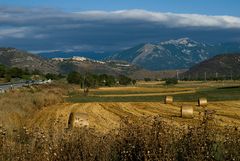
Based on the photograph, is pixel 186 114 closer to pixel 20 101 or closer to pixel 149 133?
pixel 20 101

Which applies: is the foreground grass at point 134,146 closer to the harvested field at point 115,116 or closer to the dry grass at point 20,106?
the harvested field at point 115,116

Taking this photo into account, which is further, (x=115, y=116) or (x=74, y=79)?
(x=74, y=79)

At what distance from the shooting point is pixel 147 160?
11.8m

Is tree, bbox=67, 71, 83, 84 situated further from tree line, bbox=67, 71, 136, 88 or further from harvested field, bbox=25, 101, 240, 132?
harvested field, bbox=25, 101, 240, 132

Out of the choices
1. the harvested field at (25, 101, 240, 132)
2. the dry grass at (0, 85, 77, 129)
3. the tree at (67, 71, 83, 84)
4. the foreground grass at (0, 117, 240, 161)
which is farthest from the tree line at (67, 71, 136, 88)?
the foreground grass at (0, 117, 240, 161)

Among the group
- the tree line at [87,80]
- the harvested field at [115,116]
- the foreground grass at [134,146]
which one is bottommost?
the tree line at [87,80]

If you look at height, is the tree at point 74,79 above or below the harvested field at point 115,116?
below

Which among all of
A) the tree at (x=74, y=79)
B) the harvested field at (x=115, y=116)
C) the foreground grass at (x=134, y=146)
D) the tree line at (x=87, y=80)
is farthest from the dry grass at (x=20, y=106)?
the tree at (x=74, y=79)

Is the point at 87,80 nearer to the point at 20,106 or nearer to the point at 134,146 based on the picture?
the point at 20,106

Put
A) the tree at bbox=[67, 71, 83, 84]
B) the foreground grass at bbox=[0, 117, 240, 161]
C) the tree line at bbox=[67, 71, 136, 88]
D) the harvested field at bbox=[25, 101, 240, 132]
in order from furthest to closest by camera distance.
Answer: the tree at bbox=[67, 71, 83, 84]
the tree line at bbox=[67, 71, 136, 88]
the harvested field at bbox=[25, 101, 240, 132]
the foreground grass at bbox=[0, 117, 240, 161]

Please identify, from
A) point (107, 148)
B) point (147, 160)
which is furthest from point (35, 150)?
point (147, 160)

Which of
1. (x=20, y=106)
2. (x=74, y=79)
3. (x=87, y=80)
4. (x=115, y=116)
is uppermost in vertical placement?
(x=20, y=106)

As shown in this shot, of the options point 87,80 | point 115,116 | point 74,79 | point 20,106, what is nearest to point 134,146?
point 115,116

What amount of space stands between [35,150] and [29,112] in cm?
2993
